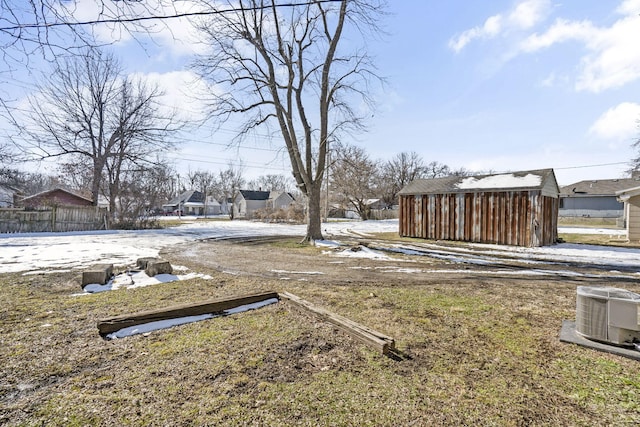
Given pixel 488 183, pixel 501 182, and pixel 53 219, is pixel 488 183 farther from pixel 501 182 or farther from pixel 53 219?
pixel 53 219

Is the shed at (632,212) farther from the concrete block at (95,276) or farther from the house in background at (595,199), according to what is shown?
the house in background at (595,199)

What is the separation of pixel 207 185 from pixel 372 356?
2658 inches

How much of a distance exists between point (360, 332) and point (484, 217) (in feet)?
38.6

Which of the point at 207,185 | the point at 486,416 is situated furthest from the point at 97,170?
the point at 207,185

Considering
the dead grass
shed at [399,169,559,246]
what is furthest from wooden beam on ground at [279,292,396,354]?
shed at [399,169,559,246]

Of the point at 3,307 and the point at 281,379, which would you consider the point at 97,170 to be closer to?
the point at 3,307

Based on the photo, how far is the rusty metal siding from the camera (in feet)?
38.4

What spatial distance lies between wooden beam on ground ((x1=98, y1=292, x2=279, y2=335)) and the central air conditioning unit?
3.97 meters

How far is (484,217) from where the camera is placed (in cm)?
1294

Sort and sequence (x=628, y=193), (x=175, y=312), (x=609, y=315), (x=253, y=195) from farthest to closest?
(x=253, y=195) → (x=628, y=193) → (x=175, y=312) → (x=609, y=315)

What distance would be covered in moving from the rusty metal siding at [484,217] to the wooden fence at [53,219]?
18779mm

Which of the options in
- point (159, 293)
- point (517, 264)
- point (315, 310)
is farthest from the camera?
point (517, 264)

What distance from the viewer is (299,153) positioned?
40.9ft

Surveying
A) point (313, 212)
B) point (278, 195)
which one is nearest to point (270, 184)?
point (278, 195)
